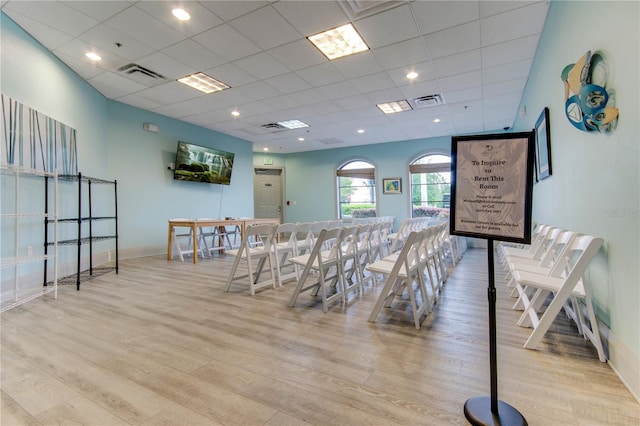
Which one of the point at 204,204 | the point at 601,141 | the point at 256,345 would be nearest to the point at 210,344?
the point at 256,345

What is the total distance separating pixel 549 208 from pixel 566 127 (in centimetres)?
127

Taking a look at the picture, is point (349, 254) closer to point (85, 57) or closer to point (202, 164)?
point (85, 57)

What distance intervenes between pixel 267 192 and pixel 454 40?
8.10 meters

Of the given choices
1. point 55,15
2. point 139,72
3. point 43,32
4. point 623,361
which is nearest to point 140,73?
A: point 139,72

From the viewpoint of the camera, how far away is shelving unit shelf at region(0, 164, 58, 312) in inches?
118

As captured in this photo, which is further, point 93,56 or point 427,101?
point 427,101

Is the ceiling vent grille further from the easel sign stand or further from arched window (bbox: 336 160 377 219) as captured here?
arched window (bbox: 336 160 377 219)

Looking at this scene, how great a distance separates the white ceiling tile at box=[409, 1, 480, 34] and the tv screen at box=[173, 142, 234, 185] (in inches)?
214

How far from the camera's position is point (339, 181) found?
10.1 m

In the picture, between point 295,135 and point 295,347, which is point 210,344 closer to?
point 295,347

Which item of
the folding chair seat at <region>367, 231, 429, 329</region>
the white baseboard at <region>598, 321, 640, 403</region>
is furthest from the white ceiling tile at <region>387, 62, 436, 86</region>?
the white baseboard at <region>598, 321, 640, 403</region>

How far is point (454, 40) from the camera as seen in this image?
355 cm

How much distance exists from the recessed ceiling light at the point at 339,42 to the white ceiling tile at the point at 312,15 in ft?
0.43

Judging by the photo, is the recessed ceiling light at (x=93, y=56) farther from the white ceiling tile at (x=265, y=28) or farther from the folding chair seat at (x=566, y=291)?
the folding chair seat at (x=566, y=291)
